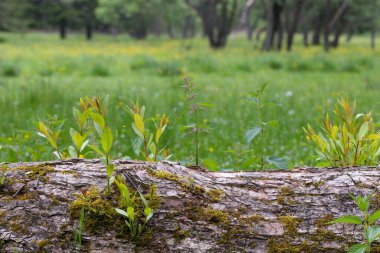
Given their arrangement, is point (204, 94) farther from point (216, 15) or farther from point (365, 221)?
point (216, 15)

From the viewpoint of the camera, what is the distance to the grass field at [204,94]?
546 cm

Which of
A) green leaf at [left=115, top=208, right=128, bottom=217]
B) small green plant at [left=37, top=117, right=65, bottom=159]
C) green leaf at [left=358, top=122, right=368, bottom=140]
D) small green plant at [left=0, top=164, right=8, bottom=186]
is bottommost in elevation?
Answer: green leaf at [left=115, top=208, right=128, bottom=217]

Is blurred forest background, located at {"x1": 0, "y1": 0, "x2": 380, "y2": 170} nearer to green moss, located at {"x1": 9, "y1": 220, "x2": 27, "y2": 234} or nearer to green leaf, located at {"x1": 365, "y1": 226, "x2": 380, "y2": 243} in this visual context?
green moss, located at {"x1": 9, "y1": 220, "x2": 27, "y2": 234}

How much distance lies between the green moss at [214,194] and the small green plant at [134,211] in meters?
0.27

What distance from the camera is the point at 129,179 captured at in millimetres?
2061

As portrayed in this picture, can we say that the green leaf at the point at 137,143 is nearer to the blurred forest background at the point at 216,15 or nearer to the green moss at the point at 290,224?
the green moss at the point at 290,224

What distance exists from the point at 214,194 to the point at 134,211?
0.35 meters

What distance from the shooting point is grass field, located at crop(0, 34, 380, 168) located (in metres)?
5.46

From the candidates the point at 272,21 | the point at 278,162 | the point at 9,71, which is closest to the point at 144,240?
the point at 278,162

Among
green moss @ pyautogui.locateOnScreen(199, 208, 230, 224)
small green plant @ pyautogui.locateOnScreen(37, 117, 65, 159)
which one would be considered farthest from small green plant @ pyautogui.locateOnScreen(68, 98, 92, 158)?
green moss @ pyautogui.locateOnScreen(199, 208, 230, 224)

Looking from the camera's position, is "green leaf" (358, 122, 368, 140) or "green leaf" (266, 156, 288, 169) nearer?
"green leaf" (358, 122, 368, 140)

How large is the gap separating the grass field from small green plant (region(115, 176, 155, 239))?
2.11ft

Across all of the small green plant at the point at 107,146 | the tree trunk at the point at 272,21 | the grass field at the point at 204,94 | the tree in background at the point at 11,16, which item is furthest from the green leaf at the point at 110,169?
the tree in background at the point at 11,16

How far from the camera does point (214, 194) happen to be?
6.81 feet
